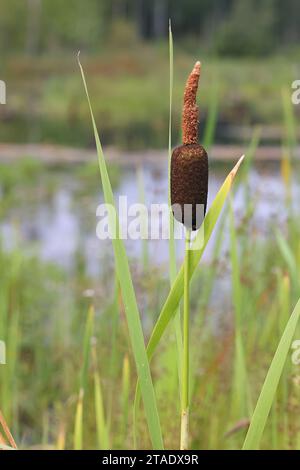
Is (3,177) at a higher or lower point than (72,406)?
higher

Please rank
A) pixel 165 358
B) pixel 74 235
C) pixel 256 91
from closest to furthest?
pixel 165 358 → pixel 74 235 → pixel 256 91

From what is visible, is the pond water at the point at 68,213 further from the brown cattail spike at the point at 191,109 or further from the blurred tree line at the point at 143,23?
the blurred tree line at the point at 143,23

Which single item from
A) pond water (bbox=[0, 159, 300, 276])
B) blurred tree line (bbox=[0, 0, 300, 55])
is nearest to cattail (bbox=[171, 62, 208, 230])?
pond water (bbox=[0, 159, 300, 276])

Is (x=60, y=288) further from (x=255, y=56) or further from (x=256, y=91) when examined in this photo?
(x=255, y=56)

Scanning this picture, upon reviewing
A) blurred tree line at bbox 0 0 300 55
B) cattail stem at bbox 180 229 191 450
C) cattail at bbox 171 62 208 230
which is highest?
blurred tree line at bbox 0 0 300 55

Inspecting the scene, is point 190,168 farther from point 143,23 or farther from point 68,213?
point 143,23

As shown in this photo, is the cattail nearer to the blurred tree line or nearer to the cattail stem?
the cattail stem

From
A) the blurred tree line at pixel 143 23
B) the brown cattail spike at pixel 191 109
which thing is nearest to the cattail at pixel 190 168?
the brown cattail spike at pixel 191 109

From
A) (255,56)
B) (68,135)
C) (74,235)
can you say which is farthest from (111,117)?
(74,235)

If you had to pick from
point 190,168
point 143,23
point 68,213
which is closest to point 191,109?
point 190,168
